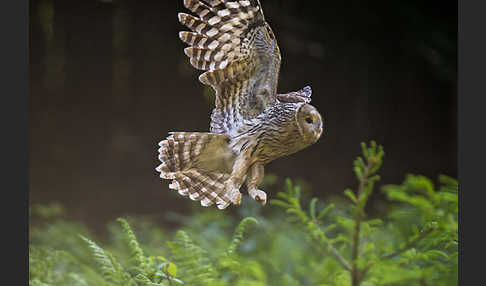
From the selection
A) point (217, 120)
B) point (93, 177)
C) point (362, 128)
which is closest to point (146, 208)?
point (93, 177)

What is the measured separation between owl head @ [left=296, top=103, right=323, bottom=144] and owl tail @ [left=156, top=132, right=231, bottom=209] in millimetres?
208

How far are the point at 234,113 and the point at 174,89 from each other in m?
0.65

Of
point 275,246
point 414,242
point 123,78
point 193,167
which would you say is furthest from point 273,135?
point 275,246

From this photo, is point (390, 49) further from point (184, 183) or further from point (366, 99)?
point (184, 183)

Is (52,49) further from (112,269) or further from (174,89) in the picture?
(112,269)

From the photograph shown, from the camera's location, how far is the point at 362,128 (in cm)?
199

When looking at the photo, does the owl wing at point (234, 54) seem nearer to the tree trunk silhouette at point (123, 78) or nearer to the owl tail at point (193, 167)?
the owl tail at point (193, 167)

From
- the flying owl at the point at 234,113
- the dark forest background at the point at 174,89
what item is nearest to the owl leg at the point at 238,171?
the flying owl at the point at 234,113

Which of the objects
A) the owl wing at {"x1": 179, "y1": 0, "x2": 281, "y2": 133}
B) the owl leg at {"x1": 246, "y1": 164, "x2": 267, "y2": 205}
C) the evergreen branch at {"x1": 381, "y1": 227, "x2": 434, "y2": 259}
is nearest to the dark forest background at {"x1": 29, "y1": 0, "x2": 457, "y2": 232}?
the owl wing at {"x1": 179, "y1": 0, "x2": 281, "y2": 133}

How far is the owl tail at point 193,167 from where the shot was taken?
1101mm

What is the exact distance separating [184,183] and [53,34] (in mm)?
672

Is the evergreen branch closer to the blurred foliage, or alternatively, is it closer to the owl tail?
the blurred foliage

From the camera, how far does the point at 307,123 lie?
1.04 meters

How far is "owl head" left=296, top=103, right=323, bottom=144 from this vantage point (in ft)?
3.39
